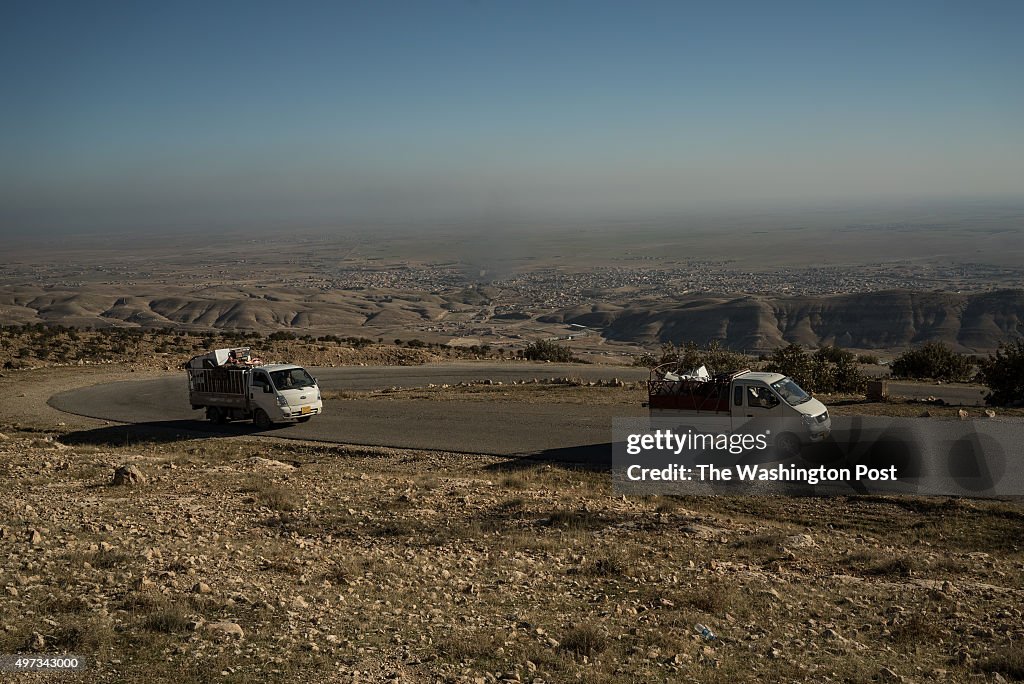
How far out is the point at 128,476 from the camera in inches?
582

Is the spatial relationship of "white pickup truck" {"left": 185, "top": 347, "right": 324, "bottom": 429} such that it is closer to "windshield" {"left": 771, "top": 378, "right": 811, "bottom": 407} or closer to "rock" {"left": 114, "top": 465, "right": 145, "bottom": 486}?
"rock" {"left": 114, "top": 465, "right": 145, "bottom": 486}

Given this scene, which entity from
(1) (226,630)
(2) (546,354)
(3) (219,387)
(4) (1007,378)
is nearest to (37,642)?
(1) (226,630)

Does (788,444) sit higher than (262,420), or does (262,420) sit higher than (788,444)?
(788,444)

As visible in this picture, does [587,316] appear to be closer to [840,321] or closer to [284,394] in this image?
[840,321]

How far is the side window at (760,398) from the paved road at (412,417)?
366 cm

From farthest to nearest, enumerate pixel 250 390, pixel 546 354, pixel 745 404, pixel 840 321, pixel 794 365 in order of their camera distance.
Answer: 1. pixel 840 321
2. pixel 546 354
3. pixel 794 365
4. pixel 250 390
5. pixel 745 404

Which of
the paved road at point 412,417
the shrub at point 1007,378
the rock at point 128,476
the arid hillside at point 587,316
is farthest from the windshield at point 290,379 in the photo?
the arid hillside at point 587,316

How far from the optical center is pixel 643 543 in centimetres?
1120

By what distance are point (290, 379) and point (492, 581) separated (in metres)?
13.7

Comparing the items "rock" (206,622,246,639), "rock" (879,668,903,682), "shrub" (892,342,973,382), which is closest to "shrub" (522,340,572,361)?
"shrub" (892,342,973,382)

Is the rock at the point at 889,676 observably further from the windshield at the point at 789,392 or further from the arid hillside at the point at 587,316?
the arid hillside at the point at 587,316

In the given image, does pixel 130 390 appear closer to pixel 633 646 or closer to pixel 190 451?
pixel 190 451

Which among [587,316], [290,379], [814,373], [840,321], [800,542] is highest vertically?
[290,379]

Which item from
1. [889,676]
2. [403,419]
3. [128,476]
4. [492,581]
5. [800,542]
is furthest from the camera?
[403,419]
